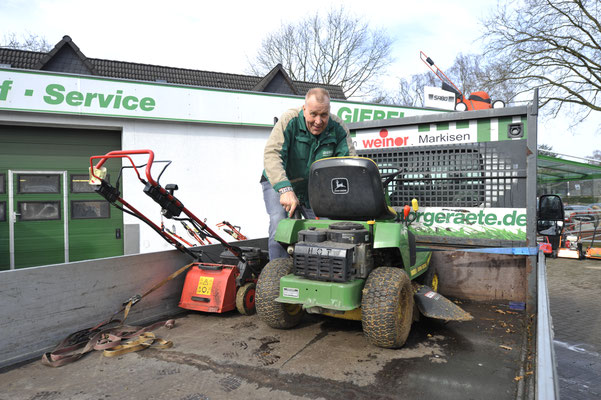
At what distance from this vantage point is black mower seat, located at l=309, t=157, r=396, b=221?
8.82 feet

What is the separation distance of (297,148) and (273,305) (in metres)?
1.37

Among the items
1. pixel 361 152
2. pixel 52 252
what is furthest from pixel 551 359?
pixel 52 252

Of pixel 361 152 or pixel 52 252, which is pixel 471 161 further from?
pixel 52 252

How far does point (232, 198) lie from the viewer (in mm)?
8703

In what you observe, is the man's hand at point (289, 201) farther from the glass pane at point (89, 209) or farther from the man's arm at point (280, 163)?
the glass pane at point (89, 209)

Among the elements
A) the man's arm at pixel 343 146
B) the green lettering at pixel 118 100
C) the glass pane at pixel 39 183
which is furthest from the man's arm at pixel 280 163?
the glass pane at pixel 39 183

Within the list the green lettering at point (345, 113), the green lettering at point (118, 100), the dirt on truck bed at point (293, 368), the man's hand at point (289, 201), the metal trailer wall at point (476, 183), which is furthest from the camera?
the green lettering at point (345, 113)

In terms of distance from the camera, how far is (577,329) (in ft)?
14.2

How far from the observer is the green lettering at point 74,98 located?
7.16 meters

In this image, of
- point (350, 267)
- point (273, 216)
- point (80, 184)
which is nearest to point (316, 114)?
point (273, 216)

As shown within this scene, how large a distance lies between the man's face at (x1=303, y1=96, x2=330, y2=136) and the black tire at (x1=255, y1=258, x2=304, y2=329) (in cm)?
117

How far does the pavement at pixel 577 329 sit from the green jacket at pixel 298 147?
7.93ft

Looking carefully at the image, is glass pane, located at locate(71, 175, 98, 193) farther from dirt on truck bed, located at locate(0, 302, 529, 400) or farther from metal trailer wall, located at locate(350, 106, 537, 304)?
metal trailer wall, located at locate(350, 106, 537, 304)

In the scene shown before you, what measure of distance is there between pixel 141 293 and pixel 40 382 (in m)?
1.12
